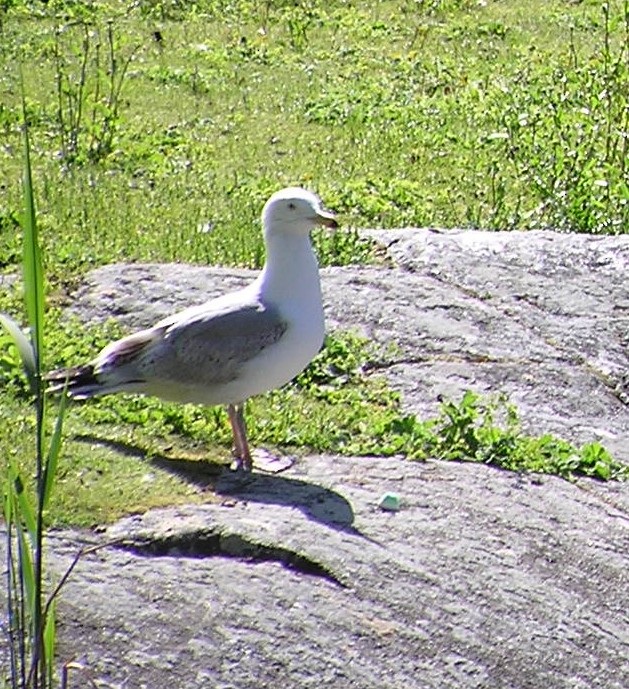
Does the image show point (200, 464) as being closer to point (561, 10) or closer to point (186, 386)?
point (186, 386)

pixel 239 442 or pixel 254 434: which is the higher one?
pixel 239 442

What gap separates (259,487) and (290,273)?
86 centimetres

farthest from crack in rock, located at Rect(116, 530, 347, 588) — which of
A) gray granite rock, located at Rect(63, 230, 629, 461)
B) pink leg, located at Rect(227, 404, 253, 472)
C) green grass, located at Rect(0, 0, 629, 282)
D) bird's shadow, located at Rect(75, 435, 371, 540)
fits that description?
green grass, located at Rect(0, 0, 629, 282)

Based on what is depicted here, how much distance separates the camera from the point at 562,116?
1143 centimetres

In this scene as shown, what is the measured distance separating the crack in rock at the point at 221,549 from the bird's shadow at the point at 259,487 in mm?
281

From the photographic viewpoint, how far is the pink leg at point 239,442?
6.38 m

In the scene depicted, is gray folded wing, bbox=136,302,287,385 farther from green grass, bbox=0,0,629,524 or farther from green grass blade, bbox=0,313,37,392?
green grass blade, bbox=0,313,37,392

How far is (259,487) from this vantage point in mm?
6207

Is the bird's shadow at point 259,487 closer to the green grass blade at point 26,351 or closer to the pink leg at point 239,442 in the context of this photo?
the pink leg at point 239,442

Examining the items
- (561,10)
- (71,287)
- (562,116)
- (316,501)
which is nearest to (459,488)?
(316,501)

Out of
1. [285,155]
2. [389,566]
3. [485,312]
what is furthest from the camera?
[285,155]

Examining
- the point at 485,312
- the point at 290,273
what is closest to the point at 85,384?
the point at 290,273

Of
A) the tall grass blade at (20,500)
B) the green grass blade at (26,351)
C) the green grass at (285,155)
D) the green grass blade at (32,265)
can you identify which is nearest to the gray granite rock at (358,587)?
the green grass at (285,155)

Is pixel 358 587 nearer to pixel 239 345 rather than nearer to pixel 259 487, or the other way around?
pixel 259 487
